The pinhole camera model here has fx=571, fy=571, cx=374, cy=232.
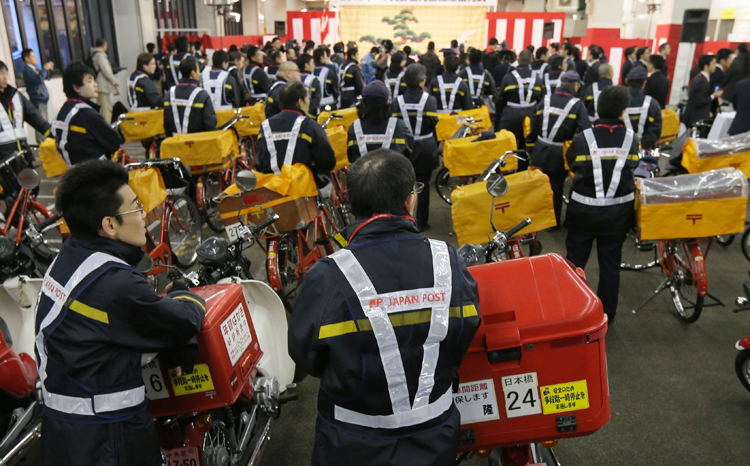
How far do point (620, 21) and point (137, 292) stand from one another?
63.2 ft

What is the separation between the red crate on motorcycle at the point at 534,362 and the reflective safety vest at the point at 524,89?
586 centimetres

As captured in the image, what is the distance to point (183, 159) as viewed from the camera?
5168mm

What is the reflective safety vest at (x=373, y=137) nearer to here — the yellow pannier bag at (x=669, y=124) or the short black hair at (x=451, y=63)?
the short black hair at (x=451, y=63)

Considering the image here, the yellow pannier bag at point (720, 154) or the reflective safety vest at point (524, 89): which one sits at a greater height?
the reflective safety vest at point (524, 89)

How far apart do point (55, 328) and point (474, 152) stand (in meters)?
3.80

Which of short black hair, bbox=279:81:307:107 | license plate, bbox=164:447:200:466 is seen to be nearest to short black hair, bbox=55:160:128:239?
license plate, bbox=164:447:200:466

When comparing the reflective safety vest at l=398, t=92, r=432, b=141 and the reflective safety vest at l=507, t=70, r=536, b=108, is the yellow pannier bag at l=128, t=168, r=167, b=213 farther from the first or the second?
the reflective safety vest at l=507, t=70, r=536, b=108

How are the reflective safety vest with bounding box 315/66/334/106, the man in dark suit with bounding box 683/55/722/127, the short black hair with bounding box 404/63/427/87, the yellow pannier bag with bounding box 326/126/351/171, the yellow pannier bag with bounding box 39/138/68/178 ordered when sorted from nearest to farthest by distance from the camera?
the yellow pannier bag with bounding box 326/126/351/171
the yellow pannier bag with bounding box 39/138/68/178
the short black hair with bounding box 404/63/427/87
the man in dark suit with bounding box 683/55/722/127
the reflective safety vest with bounding box 315/66/334/106

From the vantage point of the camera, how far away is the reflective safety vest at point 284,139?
4062 millimetres

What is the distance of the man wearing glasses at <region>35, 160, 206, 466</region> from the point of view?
1.76m

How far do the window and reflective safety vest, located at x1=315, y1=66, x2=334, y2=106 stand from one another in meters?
4.81

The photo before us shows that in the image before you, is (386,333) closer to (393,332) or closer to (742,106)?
(393,332)

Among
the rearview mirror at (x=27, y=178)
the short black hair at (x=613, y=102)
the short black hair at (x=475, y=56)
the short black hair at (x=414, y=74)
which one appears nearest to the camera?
the short black hair at (x=613, y=102)

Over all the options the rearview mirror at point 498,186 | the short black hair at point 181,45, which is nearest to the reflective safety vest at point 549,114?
the rearview mirror at point 498,186
